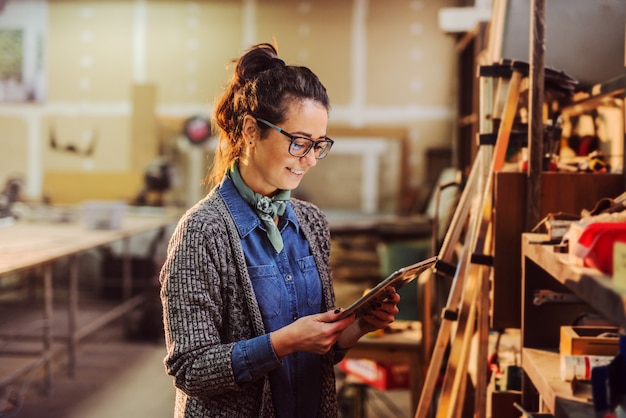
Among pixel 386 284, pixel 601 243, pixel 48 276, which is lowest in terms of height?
pixel 48 276

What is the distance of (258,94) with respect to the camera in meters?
1.50

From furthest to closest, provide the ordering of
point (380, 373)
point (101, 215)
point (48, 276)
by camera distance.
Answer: point (101, 215) < point (48, 276) < point (380, 373)

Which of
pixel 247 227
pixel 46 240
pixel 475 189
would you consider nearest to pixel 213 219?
pixel 247 227

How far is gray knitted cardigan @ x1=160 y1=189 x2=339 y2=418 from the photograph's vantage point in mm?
1346

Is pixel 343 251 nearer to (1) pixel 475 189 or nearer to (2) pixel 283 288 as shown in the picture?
(1) pixel 475 189

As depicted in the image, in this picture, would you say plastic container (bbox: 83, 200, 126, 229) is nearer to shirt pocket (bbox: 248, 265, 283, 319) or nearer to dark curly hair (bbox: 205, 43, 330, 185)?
dark curly hair (bbox: 205, 43, 330, 185)

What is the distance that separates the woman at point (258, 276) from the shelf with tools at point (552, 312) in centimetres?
36

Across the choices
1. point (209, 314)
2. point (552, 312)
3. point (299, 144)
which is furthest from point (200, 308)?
point (552, 312)

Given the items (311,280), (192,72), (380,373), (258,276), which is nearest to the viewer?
(258,276)

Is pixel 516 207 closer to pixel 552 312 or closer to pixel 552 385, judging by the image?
pixel 552 312

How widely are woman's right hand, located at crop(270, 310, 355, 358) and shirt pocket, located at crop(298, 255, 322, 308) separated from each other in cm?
21

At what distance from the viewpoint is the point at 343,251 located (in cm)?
591

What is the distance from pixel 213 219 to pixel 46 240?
2.93 m

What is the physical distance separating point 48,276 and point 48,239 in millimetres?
223
